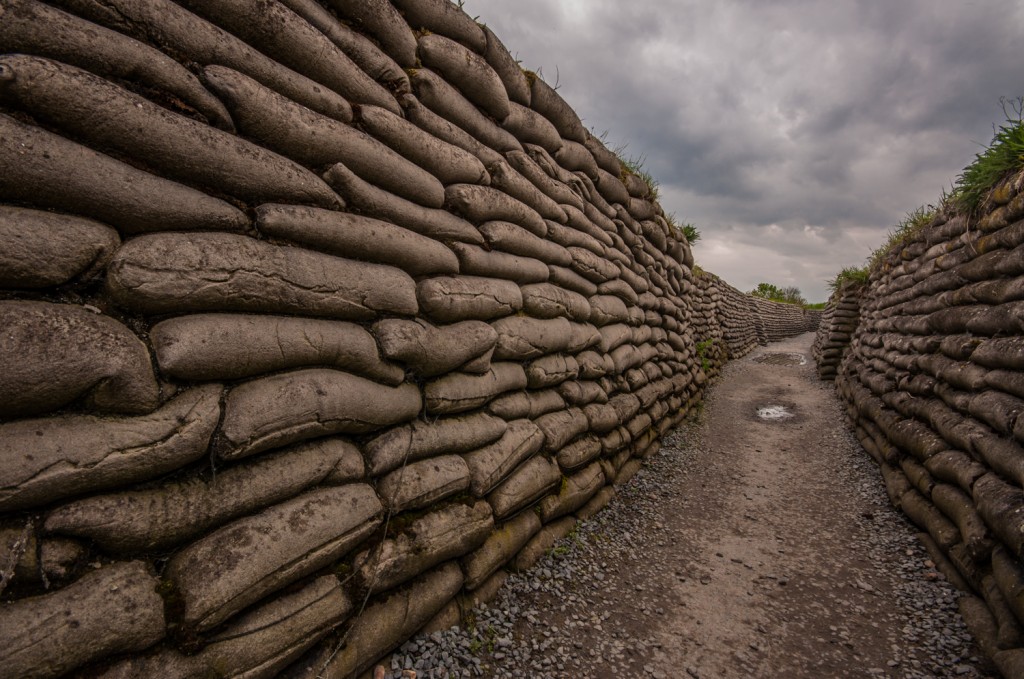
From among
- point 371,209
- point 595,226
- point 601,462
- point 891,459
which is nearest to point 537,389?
point 601,462

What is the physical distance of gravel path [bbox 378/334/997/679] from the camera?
211 centimetres

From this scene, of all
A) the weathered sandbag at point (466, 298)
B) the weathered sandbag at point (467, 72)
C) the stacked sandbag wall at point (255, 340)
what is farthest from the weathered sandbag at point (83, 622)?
the weathered sandbag at point (467, 72)

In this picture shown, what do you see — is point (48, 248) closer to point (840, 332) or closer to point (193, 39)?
point (193, 39)

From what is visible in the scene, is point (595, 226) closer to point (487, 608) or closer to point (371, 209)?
point (371, 209)

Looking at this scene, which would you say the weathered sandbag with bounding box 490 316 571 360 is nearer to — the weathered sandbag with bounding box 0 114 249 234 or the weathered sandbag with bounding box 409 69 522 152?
the weathered sandbag with bounding box 409 69 522 152

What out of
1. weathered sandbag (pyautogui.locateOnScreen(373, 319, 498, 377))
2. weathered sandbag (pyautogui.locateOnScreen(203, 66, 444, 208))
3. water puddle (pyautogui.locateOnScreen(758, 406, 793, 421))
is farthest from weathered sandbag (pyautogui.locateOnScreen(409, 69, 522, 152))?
water puddle (pyautogui.locateOnScreen(758, 406, 793, 421))

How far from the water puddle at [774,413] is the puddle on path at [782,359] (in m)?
5.02

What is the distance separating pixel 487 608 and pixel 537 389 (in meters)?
1.35

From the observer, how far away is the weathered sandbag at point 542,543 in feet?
8.66

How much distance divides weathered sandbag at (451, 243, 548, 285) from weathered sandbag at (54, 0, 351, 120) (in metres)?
0.99

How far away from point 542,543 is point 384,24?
318 centimetres

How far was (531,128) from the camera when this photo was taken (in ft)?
11.0

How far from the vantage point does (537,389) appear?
3037 millimetres

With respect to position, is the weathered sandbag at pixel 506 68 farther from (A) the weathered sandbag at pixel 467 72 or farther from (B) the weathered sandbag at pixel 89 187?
(B) the weathered sandbag at pixel 89 187
